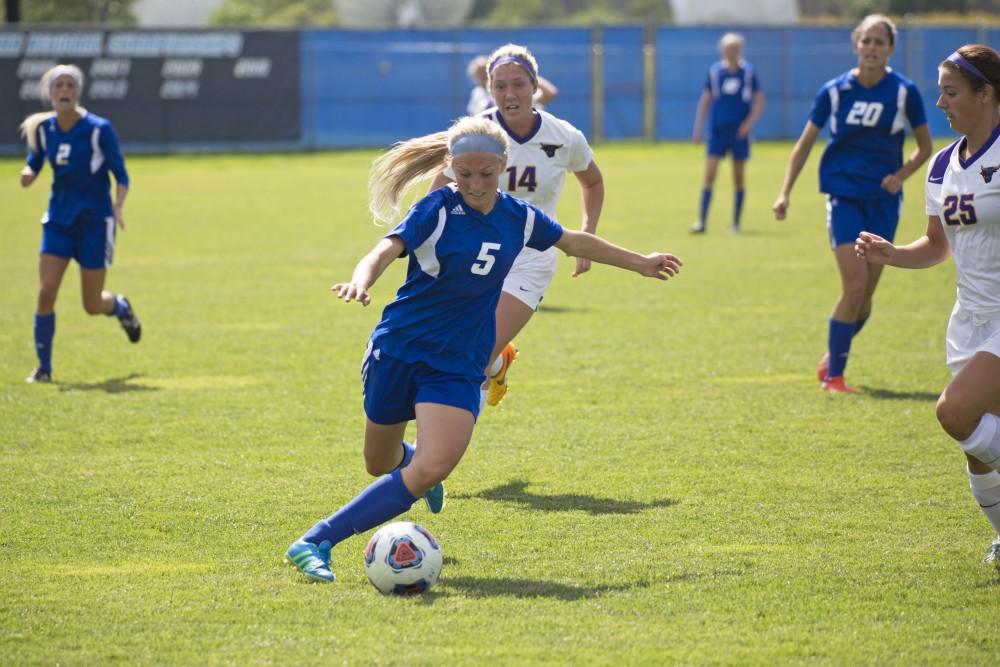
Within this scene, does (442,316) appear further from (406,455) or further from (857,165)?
(857,165)

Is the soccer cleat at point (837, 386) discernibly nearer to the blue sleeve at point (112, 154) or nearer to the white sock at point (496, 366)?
the white sock at point (496, 366)

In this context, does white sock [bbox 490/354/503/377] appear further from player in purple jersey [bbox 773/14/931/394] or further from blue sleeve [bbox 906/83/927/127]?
blue sleeve [bbox 906/83/927/127]

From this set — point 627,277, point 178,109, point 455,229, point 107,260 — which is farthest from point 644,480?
point 178,109

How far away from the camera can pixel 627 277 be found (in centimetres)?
1441

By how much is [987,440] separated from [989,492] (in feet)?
0.96

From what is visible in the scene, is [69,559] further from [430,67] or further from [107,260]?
[430,67]

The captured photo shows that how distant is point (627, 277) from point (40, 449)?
8.34 metres

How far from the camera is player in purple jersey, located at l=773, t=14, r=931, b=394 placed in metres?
8.51

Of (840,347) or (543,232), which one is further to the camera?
(840,347)

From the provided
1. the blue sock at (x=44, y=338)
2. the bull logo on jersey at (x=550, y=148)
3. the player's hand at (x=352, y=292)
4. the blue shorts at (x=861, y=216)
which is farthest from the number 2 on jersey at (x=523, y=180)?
the blue sock at (x=44, y=338)

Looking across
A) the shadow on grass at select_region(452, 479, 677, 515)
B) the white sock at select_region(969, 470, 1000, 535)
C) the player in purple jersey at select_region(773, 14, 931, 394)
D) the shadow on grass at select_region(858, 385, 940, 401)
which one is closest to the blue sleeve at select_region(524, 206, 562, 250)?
the shadow on grass at select_region(452, 479, 677, 515)

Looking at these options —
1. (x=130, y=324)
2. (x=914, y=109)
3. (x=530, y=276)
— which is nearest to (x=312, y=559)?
(x=530, y=276)

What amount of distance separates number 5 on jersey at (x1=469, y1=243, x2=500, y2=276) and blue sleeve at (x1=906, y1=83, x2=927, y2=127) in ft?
14.8

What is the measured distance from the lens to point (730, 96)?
17953mm
